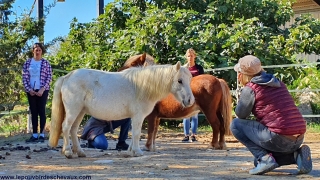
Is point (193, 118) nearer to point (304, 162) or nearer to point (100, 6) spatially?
point (304, 162)

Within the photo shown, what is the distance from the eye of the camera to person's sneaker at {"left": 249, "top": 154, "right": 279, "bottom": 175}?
457cm

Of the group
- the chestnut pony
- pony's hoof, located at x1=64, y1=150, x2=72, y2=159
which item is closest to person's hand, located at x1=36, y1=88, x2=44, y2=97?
the chestnut pony

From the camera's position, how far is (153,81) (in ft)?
19.7

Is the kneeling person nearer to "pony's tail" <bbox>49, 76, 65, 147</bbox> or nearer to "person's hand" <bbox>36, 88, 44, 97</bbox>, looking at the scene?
"pony's tail" <bbox>49, 76, 65, 147</bbox>

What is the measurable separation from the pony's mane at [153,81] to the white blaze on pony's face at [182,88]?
0.21ft

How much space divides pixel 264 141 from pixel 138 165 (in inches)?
56.0

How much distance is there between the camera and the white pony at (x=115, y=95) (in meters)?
5.90

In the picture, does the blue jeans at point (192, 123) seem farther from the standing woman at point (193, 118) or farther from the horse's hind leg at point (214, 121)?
the horse's hind leg at point (214, 121)

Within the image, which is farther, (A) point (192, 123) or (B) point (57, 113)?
(A) point (192, 123)

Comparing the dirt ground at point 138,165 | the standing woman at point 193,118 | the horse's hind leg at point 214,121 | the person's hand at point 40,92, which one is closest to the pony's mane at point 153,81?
the dirt ground at point 138,165

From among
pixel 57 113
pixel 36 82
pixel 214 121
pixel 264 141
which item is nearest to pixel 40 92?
pixel 36 82

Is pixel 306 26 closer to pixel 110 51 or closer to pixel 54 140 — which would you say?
pixel 110 51

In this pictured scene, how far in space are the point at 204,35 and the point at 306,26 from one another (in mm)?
2772

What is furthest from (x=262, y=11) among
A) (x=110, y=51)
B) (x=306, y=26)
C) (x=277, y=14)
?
(x=110, y=51)
